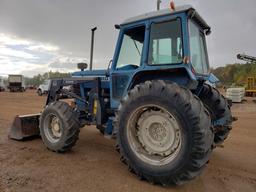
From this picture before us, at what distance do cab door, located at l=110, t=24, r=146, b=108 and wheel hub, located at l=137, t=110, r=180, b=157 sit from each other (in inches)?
34.6

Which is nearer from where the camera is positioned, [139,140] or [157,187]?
[157,187]

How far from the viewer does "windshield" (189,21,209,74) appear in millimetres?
3914

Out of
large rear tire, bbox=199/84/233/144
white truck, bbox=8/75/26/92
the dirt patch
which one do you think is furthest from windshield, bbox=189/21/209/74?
white truck, bbox=8/75/26/92

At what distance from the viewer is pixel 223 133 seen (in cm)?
Result: 467

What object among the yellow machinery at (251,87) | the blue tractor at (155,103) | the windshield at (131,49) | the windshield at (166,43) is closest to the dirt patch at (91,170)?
the blue tractor at (155,103)

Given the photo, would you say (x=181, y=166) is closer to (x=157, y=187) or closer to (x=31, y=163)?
(x=157, y=187)

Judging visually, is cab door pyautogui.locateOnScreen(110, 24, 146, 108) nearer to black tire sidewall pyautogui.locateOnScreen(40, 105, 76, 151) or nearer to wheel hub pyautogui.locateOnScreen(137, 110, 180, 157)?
wheel hub pyautogui.locateOnScreen(137, 110, 180, 157)

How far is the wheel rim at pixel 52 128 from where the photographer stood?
487 centimetres

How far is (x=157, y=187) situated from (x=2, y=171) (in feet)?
8.00

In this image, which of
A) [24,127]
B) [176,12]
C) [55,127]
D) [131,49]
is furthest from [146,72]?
[24,127]

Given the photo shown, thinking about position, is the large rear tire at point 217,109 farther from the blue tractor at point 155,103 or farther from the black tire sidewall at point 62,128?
the black tire sidewall at point 62,128

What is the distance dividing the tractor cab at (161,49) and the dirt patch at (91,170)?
1251 mm

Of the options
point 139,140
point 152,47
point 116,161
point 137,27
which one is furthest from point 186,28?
point 116,161

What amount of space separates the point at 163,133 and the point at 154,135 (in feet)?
0.52
